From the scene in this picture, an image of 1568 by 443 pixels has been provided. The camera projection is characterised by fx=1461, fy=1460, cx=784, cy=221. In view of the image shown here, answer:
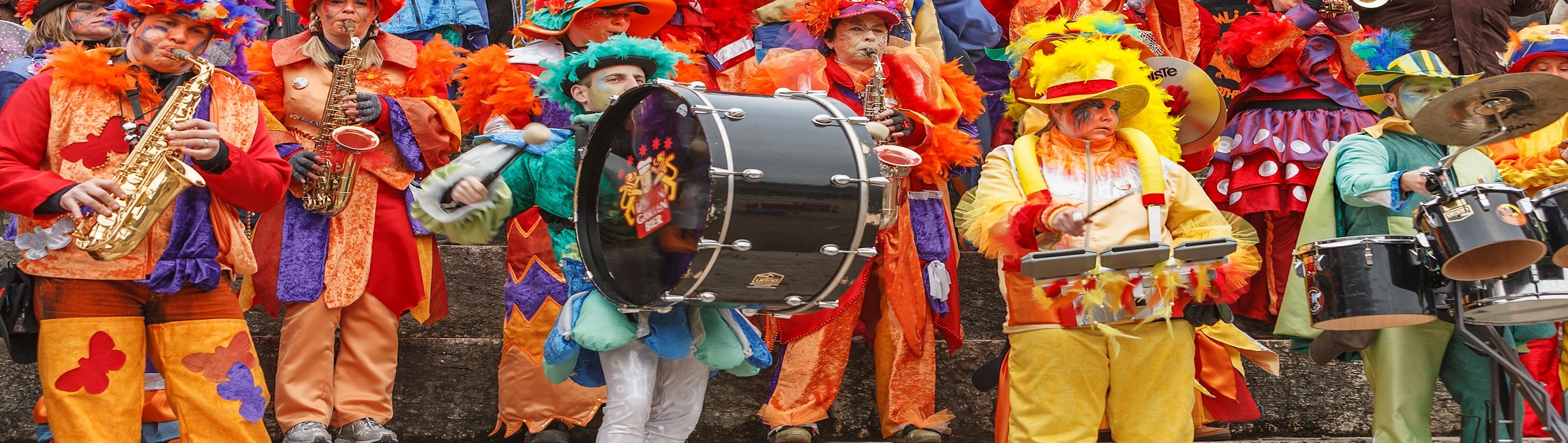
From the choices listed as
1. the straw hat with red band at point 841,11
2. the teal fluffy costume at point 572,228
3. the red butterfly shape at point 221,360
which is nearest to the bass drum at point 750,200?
the teal fluffy costume at point 572,228

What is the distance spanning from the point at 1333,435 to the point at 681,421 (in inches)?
124

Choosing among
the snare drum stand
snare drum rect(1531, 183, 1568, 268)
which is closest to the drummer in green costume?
the snare drum stand

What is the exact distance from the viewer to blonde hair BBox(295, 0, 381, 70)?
5758mm

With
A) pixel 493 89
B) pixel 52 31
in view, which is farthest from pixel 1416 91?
pixel 52 31

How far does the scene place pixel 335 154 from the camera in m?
5.56

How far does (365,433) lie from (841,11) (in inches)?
100

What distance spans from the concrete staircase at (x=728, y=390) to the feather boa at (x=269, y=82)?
37.0 inches

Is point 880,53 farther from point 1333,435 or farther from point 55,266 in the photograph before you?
point 55,266

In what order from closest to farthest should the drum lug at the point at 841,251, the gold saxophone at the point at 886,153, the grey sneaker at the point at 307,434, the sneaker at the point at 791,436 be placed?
the drum lug at the point at 841,251, the gold saxophone at the point at 886,153, the grey sneaker at the point at 307,434, the sneaker at the point at 791,436

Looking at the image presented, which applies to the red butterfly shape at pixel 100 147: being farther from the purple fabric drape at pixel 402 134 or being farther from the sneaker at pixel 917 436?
the sneaker at pixel 917 436

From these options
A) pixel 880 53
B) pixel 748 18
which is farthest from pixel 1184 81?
pixel 748 18

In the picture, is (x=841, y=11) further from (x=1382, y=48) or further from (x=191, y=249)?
(x=191, y=249)

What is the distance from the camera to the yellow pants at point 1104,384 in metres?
5.05

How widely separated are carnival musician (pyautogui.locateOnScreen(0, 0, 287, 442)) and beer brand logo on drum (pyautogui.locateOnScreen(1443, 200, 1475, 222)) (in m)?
3.89
